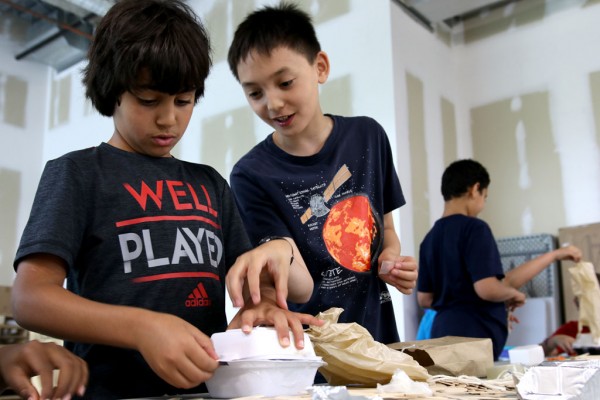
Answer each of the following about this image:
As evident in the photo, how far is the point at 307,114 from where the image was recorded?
53.1 inches

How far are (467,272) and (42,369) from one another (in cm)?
194

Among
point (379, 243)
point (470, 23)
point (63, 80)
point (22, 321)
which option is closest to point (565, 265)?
point (470, 23)

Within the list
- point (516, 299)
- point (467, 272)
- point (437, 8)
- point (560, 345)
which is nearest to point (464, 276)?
point (467, 272)

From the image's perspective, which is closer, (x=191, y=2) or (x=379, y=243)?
(x=379, y=243)

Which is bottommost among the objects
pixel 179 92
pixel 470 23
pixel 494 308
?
pixel 494 308

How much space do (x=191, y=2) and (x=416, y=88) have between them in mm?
2142

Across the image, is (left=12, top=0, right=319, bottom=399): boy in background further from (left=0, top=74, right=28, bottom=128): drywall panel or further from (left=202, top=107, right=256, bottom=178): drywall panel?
(left=0, top=74, right=28, bottom=128): drywall panel

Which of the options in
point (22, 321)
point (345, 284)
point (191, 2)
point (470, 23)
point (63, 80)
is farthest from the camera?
point (63, 80)

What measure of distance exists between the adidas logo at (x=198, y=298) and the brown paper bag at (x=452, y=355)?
331mm

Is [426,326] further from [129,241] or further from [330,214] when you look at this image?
[129,241]

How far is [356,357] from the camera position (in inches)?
32.0

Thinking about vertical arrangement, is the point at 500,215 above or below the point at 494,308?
above

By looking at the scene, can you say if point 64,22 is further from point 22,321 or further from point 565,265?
point 22,321

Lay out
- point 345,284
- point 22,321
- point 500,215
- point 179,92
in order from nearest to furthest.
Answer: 1. point 22,321
2. point 179,92
3. point 345,284
4. point 500,215
